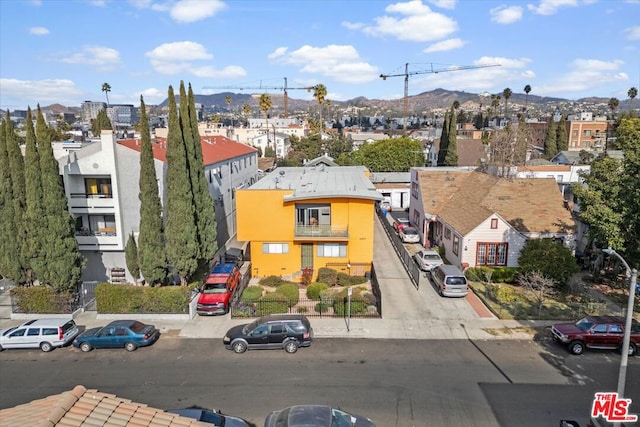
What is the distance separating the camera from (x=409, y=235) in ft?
124

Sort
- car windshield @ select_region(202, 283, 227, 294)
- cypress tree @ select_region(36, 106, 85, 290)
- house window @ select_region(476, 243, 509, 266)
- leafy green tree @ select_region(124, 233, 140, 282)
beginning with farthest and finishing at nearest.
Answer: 1. house window @ select_region(476, 243, 509, 266)
2. leafy green tree @ select_region(124, 233, 140, 282)
3. car windshield @ select_region(202, 283, 227, 294)
4. cypress tree @ select_region(36, 106, 85, 290)

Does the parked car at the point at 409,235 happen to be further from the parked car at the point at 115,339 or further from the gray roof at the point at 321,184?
the parked car at the point at 115,339

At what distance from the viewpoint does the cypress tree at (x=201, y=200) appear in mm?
26250

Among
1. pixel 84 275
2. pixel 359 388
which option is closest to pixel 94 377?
pixel 359 388

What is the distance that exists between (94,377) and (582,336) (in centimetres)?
2146

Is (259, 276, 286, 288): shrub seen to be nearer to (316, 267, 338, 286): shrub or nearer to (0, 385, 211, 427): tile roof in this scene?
(316, 267, 338, 286): shrub

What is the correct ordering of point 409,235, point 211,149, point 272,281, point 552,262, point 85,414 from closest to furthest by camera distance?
point 85,414, point 552,262, point 272,281, point 409,235, point 211,149

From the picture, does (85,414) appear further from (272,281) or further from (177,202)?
(272,281)

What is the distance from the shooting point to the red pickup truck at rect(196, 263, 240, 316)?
23312 millimetres

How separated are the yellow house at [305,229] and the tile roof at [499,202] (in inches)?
289

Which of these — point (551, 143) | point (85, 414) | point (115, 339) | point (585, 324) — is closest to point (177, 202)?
point (115, 339)

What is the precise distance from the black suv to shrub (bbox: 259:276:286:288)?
8.59m

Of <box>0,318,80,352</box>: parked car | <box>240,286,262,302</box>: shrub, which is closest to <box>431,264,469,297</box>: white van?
<box>240,286,262,302</box>: shrub

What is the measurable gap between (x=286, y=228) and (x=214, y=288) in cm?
721
